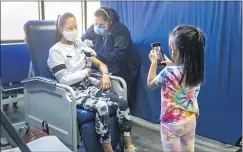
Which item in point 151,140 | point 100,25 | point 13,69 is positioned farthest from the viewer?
point 13,69

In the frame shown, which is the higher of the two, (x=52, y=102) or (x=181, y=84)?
(x=181, y=84)

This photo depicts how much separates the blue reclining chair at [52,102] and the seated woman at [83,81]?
2.5 inches

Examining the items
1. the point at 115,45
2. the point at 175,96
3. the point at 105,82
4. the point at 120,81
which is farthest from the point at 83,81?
the point at 175,96

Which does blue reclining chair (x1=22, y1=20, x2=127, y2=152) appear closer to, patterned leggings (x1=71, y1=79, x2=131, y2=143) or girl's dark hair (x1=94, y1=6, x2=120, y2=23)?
patterned leggings (x1=71, y1=79, x2=131, y2=143)

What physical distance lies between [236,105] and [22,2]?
3.02 m

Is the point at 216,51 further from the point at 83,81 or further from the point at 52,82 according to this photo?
the point at 52,82

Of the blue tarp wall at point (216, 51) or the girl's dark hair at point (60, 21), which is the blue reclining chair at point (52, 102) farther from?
the blue tarp wall at point (216, 51)

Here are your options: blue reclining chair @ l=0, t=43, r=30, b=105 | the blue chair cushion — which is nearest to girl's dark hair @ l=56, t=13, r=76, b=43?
the blue chair cushion

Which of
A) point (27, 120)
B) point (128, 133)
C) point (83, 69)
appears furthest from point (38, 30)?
point (128, 133)

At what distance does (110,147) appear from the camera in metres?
2.21

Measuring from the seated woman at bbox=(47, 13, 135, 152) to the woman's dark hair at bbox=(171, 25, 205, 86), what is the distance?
2.53 ft

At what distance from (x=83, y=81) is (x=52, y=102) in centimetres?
30

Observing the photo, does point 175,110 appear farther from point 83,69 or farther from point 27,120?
point 27,120

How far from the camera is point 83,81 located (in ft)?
8.09
